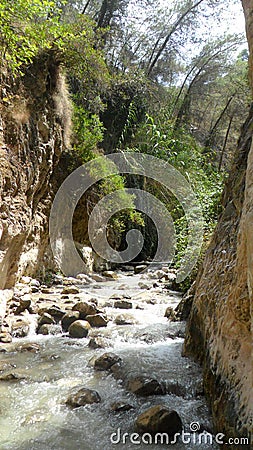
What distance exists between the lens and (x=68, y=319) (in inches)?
209

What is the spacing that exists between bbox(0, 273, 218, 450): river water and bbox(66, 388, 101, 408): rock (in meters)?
0.05

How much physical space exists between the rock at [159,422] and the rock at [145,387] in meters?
0.54

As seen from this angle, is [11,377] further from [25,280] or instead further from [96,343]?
[25,280]

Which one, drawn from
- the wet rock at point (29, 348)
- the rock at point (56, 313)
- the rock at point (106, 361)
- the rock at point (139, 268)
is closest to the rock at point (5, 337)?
the wet rock at point (29, 348)

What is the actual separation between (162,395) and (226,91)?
17585 mm

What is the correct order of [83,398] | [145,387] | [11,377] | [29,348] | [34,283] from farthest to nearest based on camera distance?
1. [34,283]
2. [29,348]
3. [11,377]
4. [145,387]
5. [83,398]

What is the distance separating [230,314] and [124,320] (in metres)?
3.21

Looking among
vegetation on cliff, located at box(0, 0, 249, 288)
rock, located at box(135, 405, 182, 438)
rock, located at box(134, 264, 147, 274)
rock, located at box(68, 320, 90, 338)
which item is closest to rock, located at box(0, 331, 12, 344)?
rock, located at box(68, 320, 90, 338)

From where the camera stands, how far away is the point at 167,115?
1570cm

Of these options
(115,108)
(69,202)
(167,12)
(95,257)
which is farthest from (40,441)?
(167,12)

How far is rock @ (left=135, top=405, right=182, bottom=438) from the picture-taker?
8.59 ft

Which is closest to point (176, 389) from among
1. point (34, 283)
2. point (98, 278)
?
point (34, 283)

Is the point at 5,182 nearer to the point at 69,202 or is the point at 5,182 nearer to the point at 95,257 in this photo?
the point at 69,202

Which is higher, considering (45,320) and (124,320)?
(124,320)
